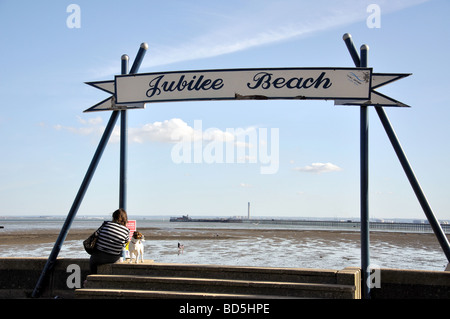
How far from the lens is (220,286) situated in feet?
21.3

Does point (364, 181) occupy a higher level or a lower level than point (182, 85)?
lower

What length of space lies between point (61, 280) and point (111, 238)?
1983 mm

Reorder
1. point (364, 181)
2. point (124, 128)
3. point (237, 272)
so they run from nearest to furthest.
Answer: point (237, 272) → point (364, 181) → point (124, 128)

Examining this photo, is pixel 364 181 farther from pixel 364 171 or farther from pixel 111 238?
pixel 111 238

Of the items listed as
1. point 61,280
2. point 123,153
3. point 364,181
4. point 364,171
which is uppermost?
point 123,153

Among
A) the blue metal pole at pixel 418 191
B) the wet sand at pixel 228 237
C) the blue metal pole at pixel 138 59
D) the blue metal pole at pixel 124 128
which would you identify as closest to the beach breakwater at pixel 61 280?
the blue metal pole at pixel 418 191

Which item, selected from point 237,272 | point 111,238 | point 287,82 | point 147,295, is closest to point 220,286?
point 237,272

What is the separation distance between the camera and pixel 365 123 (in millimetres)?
7895

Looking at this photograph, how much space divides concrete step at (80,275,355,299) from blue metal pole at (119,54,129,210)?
2.03 metres

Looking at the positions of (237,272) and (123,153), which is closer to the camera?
(237,272)

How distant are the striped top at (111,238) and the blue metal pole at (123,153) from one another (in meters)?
1.40

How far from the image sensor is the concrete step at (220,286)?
6.12 m
